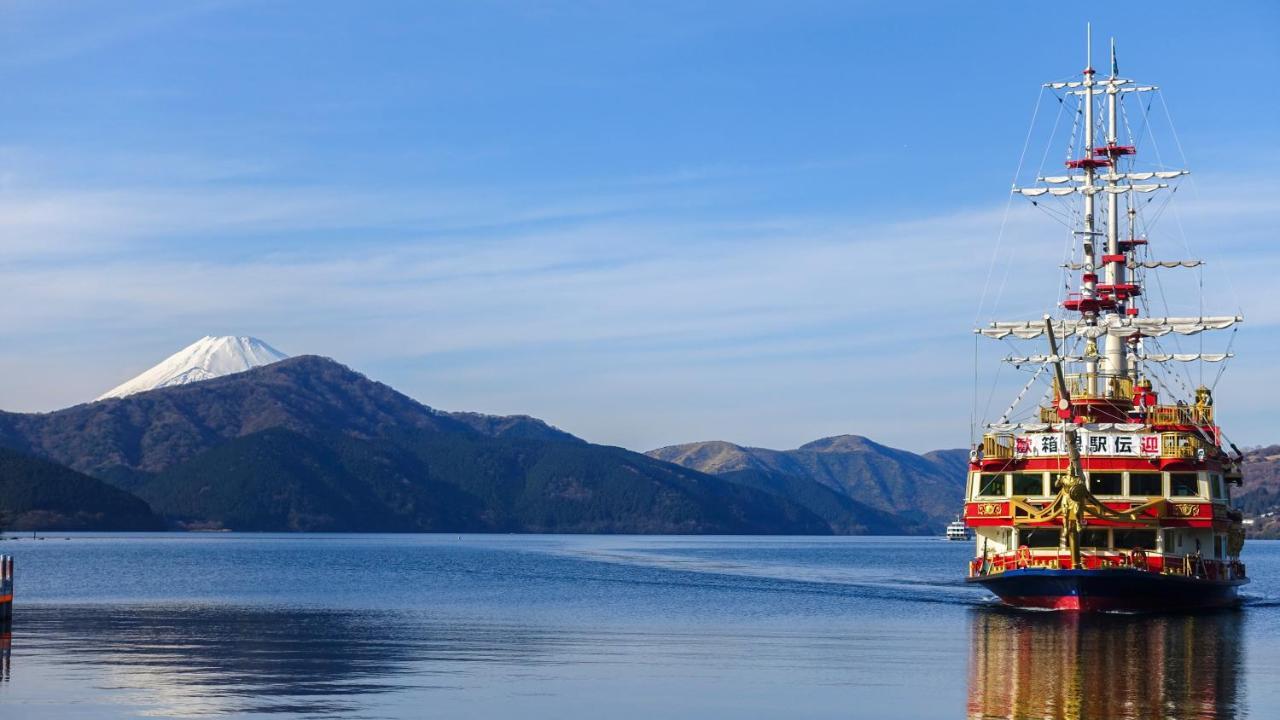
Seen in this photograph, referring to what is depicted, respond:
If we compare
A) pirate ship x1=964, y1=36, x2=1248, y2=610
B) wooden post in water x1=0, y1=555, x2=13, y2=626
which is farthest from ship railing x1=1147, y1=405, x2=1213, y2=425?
wooden post in water x1=0, y1=555, x2=13, y2=626

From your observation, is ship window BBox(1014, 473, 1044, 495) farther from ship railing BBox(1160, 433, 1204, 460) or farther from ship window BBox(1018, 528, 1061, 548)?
ship railing BBox(1160, 433, 1204, 460)

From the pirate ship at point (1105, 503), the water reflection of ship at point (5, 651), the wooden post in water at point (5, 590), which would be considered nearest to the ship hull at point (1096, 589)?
the pirate ship at point (1105, 503)

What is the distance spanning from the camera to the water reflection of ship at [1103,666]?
42.1 meters

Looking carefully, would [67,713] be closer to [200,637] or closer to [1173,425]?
[200,637]

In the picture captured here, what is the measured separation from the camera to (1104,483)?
86.6 m

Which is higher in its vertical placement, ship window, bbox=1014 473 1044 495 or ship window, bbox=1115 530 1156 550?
ship window, bbox=1014 473 1044 495

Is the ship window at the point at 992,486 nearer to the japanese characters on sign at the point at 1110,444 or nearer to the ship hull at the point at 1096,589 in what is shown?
the japanese characters on sign at the point at 1110,444

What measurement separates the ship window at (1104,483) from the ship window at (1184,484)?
292cm

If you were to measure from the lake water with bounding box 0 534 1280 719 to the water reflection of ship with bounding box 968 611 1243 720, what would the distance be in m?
0.14

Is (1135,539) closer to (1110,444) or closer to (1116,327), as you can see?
(1110,444)

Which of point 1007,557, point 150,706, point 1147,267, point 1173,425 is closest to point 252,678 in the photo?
point 150,706

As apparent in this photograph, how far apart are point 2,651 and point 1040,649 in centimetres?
3671

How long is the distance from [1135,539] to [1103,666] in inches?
1358

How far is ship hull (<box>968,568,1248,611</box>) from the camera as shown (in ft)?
270
